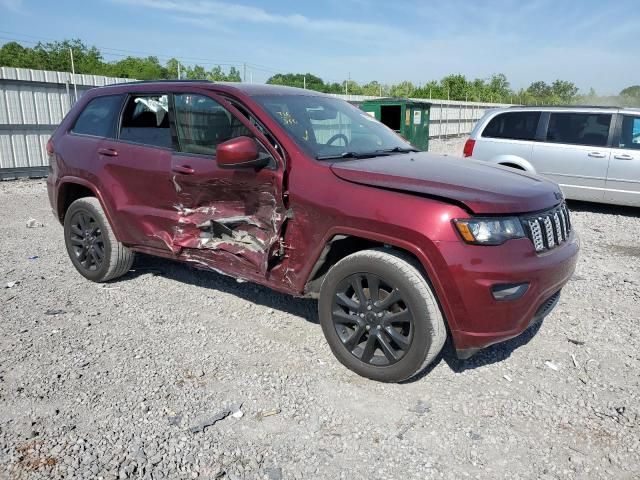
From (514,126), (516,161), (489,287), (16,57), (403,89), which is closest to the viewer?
(489,287)

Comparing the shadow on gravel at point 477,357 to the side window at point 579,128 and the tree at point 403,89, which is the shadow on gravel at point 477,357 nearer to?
the side window at point 579,128

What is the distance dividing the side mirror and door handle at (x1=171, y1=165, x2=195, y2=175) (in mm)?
540

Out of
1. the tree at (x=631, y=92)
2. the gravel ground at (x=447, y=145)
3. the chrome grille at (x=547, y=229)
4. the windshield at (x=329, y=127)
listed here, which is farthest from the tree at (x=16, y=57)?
the tree at (x=631, y=92)

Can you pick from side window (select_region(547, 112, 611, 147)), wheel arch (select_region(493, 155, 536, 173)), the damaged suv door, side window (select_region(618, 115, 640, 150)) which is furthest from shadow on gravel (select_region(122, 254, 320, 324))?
side window (select_region(618, 115, 640, 150))

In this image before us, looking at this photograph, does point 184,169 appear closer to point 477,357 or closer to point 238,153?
point 238,153

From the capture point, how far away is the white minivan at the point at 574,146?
7.88 metres

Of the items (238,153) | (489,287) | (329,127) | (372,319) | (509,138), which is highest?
(329,127)

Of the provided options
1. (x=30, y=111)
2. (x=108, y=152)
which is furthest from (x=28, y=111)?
(x=108, y=152)

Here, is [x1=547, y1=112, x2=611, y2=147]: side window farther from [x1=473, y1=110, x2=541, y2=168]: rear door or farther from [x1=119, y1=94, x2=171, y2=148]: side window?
[x1=119, y1=94, x2=171, y2=148]: side window

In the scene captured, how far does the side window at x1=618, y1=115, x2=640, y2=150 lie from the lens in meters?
7.83

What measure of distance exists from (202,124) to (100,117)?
1.36 m

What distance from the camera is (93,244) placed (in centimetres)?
477

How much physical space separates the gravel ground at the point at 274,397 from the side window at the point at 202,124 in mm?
1353

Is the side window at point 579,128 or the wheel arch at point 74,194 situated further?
the side window at point 579,128
